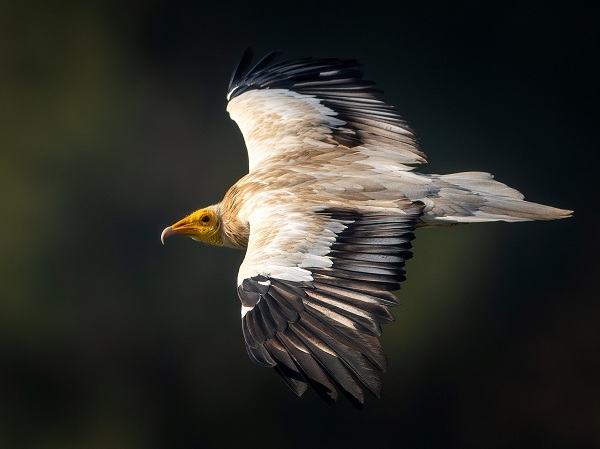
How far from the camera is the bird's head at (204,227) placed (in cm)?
485

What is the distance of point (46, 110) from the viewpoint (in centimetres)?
1058

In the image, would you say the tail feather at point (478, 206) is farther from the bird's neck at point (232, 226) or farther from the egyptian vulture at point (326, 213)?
the bird's neck at point (232, 226)

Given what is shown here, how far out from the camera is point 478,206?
4301 mm

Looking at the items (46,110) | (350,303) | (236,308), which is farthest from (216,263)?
(350,303)

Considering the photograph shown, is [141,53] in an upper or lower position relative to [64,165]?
upper

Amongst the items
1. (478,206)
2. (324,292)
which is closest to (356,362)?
(324,292)

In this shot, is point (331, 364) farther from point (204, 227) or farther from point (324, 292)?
point (204, 227)

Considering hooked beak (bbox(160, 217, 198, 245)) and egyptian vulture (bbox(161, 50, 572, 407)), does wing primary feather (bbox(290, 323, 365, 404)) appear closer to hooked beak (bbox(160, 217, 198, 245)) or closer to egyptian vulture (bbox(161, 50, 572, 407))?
egyptian vulture (bbox(161, 50, 572, 407))

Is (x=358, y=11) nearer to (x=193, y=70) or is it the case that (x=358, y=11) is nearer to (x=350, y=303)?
(x=193, y=70)

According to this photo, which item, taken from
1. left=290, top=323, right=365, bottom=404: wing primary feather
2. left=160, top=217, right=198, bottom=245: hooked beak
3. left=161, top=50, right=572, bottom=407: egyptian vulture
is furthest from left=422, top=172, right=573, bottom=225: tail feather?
left=160, top=217, right=198, bottom=245: hooked beak

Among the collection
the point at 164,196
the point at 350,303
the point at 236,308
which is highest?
the point at 350,303

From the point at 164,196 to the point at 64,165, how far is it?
3.61ft

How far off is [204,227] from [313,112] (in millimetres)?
766

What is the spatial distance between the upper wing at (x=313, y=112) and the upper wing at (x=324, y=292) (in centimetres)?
77
